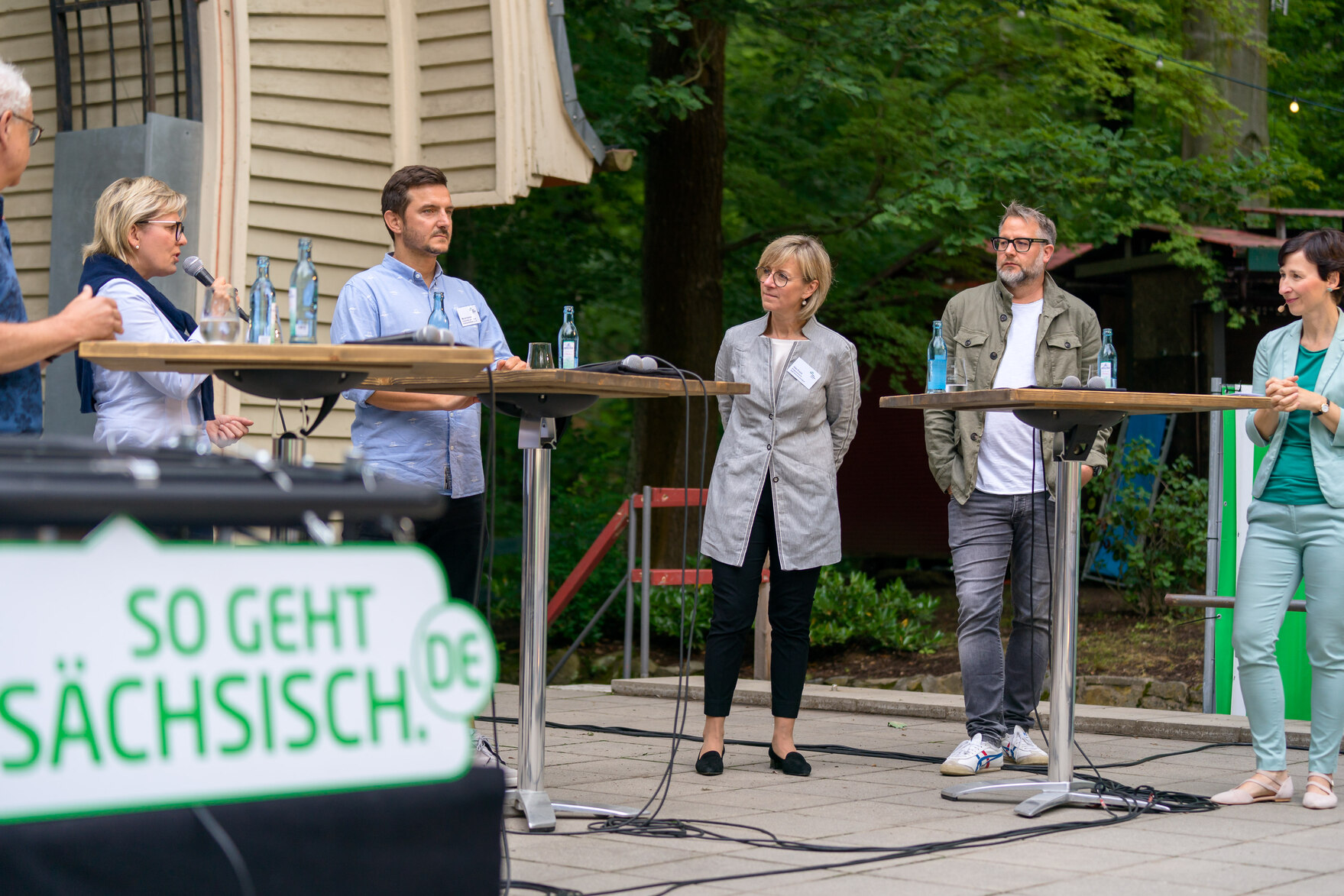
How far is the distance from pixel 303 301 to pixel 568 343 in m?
1.10

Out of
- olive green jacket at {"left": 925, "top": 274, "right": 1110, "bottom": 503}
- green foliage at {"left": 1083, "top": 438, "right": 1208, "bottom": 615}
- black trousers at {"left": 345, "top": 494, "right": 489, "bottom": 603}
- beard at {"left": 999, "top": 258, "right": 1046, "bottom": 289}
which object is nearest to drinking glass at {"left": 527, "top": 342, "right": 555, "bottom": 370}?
black trousers at {"left": 345, "top": 494, "right": 489, "bottom": 603}

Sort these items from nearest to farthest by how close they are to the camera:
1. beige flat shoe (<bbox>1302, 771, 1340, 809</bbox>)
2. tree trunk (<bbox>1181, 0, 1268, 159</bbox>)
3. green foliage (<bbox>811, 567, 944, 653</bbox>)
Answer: beige flat shoe (<bbox>1302, 771, 1340, 809</bbox>) → green foliage (<bbox>811, 567, 944, 653</bbox>) → tree trunk (<bbox>1181, 0, 1268, 159</bbox>)

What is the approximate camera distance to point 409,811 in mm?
2119

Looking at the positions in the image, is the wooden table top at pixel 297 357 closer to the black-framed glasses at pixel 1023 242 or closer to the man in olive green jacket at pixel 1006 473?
the man in olive green jacket at pixel 1006 473

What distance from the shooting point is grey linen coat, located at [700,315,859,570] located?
521 cm

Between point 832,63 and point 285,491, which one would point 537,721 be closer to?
point 285,491

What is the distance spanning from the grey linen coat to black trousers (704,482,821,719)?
0.05 metres

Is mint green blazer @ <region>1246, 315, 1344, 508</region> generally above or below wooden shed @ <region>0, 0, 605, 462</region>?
below

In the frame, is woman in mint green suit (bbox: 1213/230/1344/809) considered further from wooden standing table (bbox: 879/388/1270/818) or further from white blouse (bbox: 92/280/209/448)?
white blouse (bbox: 92/280/209/448)

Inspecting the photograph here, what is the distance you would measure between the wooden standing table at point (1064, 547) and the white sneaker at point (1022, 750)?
0.57 metres

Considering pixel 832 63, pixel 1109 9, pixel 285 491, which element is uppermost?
pixel 1109 9

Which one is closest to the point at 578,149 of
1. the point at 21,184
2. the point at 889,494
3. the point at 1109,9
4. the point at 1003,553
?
the point at 21,184

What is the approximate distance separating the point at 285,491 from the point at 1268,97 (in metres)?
17.4

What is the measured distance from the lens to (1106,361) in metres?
4.92
